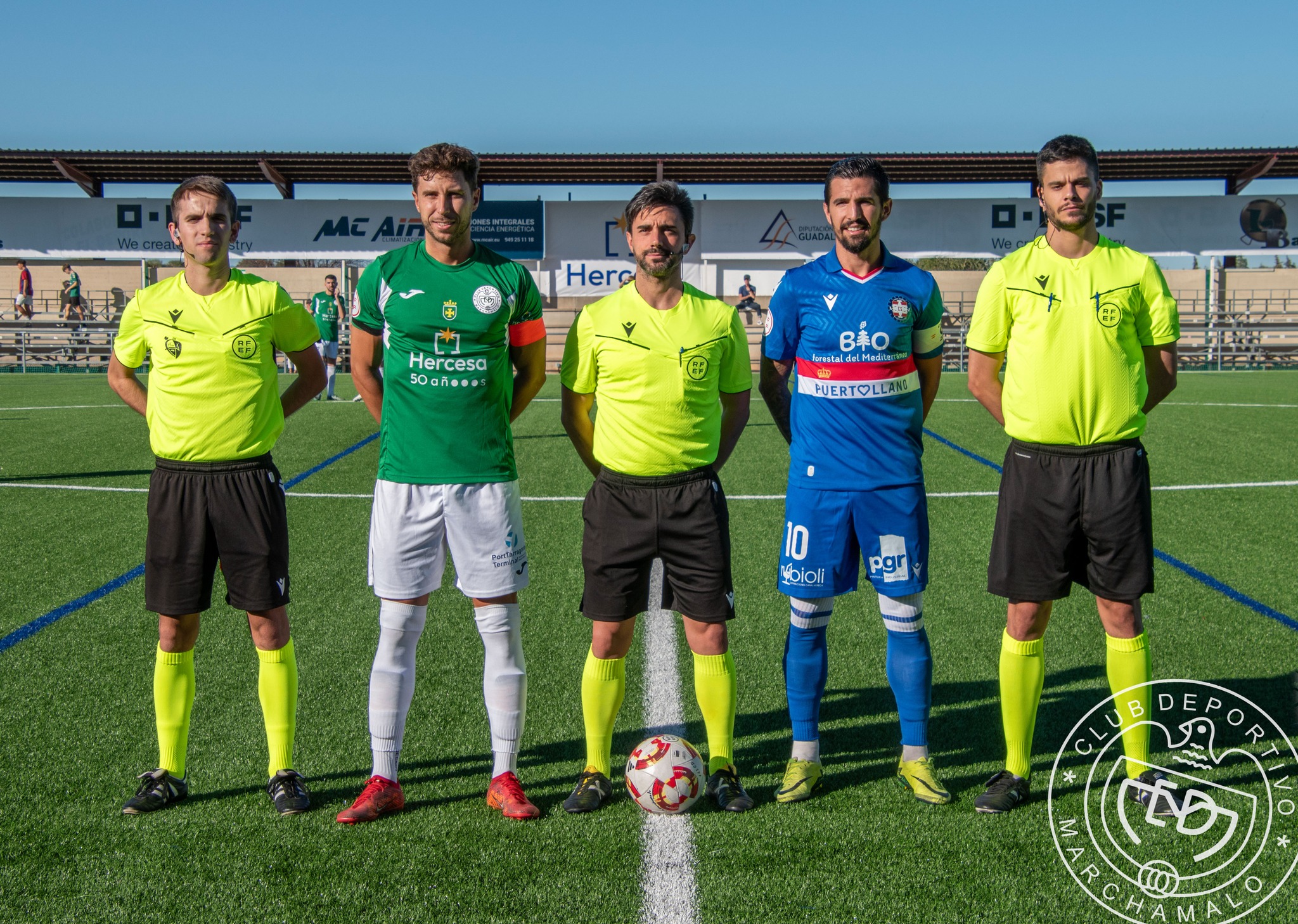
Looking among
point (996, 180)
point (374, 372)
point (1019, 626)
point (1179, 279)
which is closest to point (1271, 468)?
point (1019, 626)

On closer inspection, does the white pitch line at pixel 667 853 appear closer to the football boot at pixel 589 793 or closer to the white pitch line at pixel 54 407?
the football boot at pixel 589 793

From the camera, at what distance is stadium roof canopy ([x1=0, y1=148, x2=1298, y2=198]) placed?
92.8ft

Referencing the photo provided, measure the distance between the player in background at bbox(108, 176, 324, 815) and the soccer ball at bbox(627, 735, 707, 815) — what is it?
111 centimetres

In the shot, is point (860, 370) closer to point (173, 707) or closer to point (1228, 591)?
point (173, 707)

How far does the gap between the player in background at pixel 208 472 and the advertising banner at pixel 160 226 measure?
2656cm

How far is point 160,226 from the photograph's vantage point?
2998 centimetres

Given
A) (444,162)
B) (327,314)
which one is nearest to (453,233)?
(444,162)

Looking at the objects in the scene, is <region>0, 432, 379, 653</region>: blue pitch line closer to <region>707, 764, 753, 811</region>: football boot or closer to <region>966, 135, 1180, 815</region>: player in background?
<region>707, 764, 753, 811</region>: football boot

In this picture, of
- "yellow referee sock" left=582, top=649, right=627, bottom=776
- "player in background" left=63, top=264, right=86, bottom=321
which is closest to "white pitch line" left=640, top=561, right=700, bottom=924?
"yellow referee sock" left=582, top=649, right=627, bottom=776

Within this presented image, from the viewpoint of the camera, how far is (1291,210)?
29391 mm

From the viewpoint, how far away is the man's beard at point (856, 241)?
142 inches

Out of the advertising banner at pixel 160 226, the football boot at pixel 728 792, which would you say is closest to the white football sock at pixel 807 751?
the football boot at pixel 728 792

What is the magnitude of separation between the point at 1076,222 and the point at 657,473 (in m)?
1.60

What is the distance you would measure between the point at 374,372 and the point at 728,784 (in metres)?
1.86
